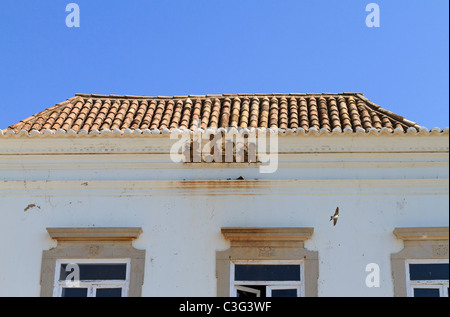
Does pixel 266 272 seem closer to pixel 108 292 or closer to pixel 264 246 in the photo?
pixel 264 246

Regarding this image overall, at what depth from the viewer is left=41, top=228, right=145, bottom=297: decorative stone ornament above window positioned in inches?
422

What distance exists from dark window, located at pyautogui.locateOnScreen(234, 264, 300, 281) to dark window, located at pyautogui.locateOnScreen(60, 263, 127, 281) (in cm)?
137

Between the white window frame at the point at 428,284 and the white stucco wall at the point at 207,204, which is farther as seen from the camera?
the white stucco wall at the point at 207,204

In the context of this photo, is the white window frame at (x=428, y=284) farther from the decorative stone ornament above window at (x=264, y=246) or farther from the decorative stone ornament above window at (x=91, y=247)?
the decorative stone ornament above window at (x=91, y=247)

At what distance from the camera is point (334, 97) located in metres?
13.6

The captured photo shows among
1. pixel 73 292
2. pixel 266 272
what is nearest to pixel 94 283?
pixel 73 292

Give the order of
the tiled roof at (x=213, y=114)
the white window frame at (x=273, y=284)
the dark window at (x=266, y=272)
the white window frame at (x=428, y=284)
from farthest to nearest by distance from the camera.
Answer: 1. the tiled roof at (x=213, y=114)
2. the dark window at (x=266, y=272)
3. the white window frame at (x=273, y=284)
4. the white window frame at (x=428, y=284)

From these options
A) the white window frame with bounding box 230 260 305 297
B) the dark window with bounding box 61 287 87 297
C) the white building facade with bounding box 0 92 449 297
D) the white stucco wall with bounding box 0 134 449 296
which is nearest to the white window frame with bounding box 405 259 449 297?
the white building facade with bounding box 0 92 449 297

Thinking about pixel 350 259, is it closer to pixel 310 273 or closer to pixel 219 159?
pixel 310 273

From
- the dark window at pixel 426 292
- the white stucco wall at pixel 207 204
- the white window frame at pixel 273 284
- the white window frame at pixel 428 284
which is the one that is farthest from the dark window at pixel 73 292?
the dark window at pixel 426 292

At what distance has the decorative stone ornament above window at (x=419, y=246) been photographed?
1052cm

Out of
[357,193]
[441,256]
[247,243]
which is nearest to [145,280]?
[247,243]

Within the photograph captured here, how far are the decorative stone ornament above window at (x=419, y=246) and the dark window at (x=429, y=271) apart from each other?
9cm

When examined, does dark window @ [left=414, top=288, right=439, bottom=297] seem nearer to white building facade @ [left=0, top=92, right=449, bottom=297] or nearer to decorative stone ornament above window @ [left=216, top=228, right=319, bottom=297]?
white building facade @ [left=0, top=92, right=449, bottom=297]
